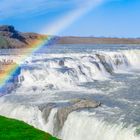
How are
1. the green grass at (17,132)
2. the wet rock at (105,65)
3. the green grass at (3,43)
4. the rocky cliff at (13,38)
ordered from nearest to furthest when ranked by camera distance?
the green grass at (17,132)
the wet rock at (105,65)
the green grass at (3,43)
the rocky cliff at (13,38)

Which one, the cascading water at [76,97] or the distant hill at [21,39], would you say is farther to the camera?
the distant hill at [21,39]

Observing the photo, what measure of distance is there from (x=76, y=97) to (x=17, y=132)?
10317mm

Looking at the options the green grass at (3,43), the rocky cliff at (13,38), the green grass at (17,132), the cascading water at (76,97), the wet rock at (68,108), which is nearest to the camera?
the green grass at (17,132)

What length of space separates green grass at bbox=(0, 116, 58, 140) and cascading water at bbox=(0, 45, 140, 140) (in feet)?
6.76

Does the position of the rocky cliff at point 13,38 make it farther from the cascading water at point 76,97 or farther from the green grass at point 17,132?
the green grass at point 17,132

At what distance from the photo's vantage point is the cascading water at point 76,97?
69.7 ft

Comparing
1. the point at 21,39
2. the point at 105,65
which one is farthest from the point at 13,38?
the point at 105,65

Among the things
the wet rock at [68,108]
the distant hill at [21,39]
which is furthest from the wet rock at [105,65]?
the distant hill at [21,39]

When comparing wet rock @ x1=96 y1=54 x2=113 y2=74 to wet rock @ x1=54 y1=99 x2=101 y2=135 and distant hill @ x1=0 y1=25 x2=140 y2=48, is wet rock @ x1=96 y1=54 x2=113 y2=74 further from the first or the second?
distant hill @ x1=0 y1=25 x2=140 y2=48

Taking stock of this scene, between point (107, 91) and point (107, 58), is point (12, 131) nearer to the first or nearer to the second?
point (107, 91)

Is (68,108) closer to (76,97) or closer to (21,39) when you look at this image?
(76,97)

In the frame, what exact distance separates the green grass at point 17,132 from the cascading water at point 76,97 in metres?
2.06

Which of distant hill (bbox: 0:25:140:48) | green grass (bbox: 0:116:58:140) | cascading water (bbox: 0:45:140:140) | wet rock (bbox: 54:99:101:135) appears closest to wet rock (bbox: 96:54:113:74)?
cascading water (bbox: 0:45:140:140)

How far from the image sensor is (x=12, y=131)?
20.2 m
